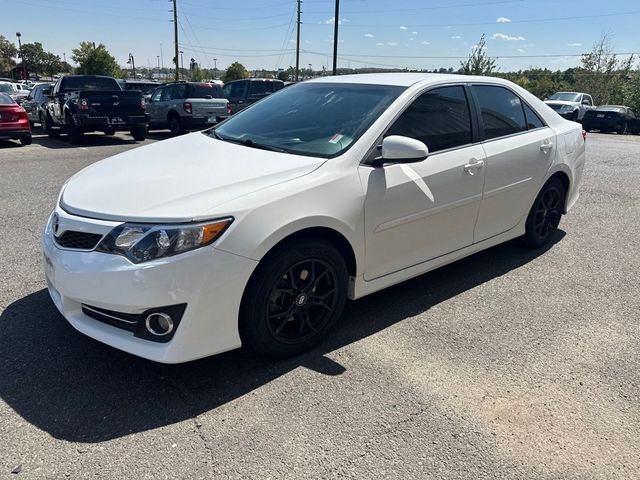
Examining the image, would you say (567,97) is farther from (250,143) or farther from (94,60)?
(94,60)

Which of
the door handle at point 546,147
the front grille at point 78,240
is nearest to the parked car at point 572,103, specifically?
the door handle at point 546,147

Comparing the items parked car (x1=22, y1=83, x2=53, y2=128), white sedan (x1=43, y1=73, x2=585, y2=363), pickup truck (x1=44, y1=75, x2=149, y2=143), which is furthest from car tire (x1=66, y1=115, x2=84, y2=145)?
white sedan (x1=43, y1=73, x2=585, y2=363)

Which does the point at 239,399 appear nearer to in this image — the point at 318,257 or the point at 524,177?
the point at 318,257

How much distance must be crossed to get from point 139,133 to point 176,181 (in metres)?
12.8

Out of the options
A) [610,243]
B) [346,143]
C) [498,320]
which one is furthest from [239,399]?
[610,243]

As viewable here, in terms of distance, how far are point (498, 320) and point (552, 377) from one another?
2.40 feet

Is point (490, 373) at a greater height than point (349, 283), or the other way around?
point (349, 283)

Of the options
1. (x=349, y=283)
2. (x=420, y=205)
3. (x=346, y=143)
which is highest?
(x=346, y=143)

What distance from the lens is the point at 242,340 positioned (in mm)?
2977

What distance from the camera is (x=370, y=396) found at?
2.81 meters

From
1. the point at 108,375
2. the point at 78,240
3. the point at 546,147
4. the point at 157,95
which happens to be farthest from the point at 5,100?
the point at 546,147

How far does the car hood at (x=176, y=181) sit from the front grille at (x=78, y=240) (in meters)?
0.11

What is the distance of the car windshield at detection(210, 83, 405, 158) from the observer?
11.3 ft

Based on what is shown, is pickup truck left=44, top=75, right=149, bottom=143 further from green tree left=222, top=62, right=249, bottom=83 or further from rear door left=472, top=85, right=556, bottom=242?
green tree left=222, top=62, right=249, bottom=83
